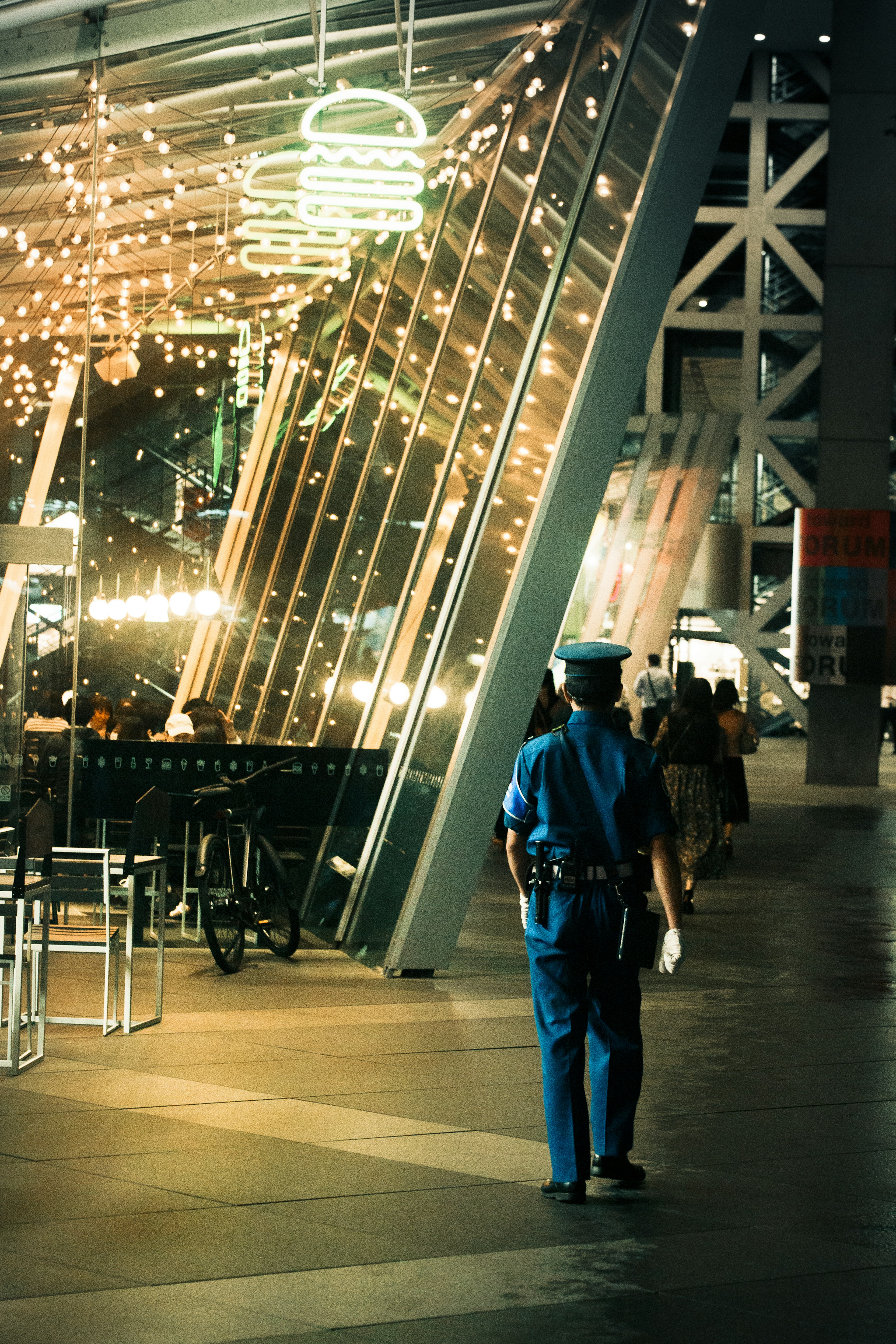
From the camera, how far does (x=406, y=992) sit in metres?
8.10

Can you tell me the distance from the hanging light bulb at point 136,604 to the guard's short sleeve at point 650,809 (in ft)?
42.0

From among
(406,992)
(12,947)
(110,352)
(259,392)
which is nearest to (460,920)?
(406,992)

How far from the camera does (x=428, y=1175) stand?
16.1 feet

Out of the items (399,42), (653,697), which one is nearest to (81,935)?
(399,42)

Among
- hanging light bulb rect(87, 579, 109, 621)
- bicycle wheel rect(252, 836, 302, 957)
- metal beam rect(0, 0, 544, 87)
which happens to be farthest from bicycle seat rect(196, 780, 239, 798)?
hanging light bulb rect(87, 579, 109, 621)

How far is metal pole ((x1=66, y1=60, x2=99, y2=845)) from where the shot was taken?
11102 millimetres

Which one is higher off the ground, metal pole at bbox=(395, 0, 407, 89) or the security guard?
metal pole at bbox=(395, 0, 407, 89)

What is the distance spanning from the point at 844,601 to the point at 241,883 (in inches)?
715

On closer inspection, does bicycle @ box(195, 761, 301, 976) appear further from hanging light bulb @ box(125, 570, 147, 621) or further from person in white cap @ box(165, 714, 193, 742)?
hanging light bulb @ box(125, 570, 147, 621)

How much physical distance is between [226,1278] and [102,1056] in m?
2.69

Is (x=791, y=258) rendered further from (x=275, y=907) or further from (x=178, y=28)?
(x=275, y=907)

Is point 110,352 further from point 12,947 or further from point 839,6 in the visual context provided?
point 839,6

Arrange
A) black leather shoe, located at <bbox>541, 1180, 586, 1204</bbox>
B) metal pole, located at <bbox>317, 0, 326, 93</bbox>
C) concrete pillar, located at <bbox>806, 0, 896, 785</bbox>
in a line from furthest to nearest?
1. concrete pillar, located at <bbox>806, 0, 896, 785</bbox>
2. metal pole, located at <bbox>317, 0, 326, 93</bbox>
3. black leather shoe, located at <bbox>541, 1180, 586, 1204</bbox>

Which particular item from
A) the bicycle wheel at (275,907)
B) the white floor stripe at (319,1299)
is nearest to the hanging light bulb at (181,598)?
the bicycle wheel at (275,907)
